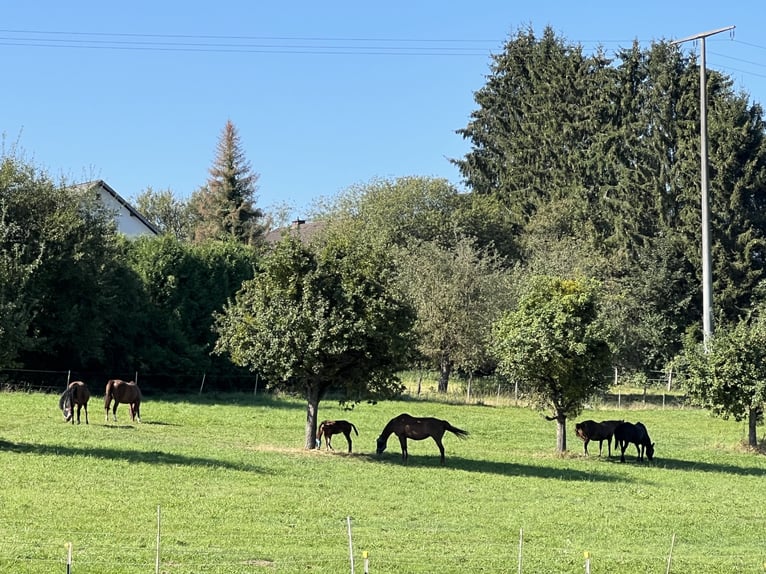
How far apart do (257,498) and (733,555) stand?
933 cm

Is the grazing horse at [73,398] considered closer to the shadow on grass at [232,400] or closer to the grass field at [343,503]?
the grass field at [343,503]

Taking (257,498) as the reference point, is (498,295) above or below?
above

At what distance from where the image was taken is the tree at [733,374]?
1378 inches

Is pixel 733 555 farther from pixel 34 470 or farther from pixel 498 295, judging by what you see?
pixel 498 295

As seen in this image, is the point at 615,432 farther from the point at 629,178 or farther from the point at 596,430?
the point at 629,178

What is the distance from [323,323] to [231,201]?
173 ft

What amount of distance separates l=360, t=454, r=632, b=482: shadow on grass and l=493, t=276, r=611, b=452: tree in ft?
11.0

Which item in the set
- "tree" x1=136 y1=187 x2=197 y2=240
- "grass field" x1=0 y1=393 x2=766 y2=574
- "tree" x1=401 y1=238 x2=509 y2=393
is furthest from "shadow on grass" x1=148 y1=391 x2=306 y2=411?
"tree" x1=136 y1=187 x2=197 y2=240

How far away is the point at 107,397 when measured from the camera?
33625mm

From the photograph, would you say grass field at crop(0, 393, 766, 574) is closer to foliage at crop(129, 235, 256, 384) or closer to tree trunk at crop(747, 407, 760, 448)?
tree trunk at crop(747, 407, 760, 448)

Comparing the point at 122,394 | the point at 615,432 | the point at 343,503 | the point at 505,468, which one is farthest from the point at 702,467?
the point at 122,394

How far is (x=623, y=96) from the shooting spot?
248 ft

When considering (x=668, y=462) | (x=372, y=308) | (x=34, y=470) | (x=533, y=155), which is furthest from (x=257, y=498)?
(x=533, y=155)

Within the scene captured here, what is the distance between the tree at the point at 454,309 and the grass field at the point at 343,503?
1965 centimetres
